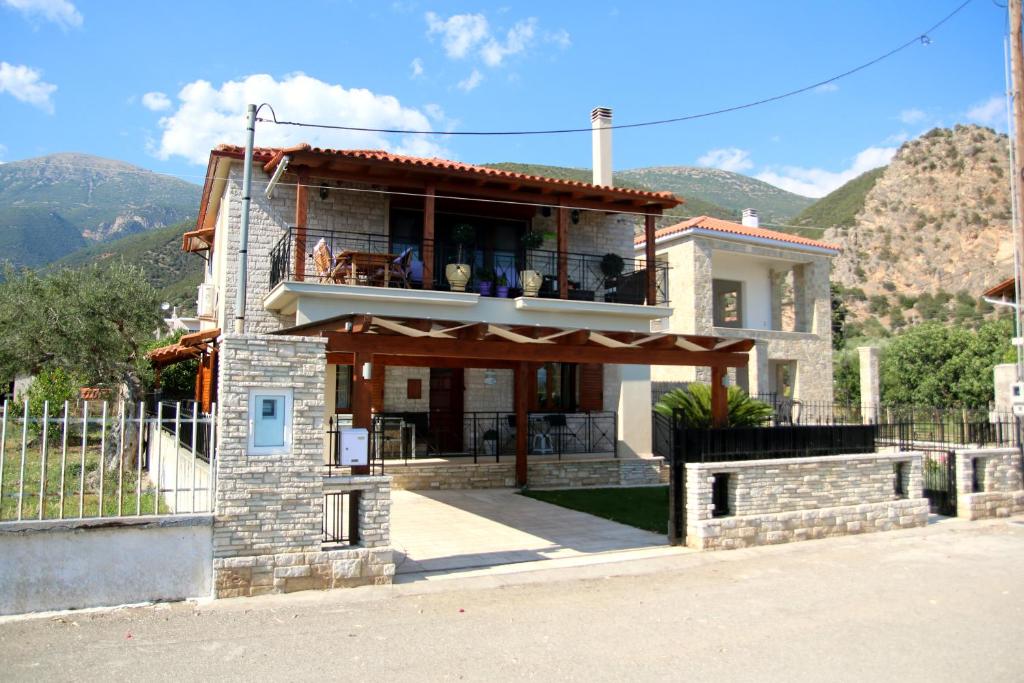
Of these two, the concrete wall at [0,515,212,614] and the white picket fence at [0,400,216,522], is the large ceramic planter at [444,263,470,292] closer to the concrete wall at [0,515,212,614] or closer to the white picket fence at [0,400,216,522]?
the white picket fence at [0,400,216,522]

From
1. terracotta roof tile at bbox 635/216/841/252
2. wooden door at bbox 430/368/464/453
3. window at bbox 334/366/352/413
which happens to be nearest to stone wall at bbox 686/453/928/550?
wooden door at bbox 430/368/464/453

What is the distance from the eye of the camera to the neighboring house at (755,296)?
23.0m

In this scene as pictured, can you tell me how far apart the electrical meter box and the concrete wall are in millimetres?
1554

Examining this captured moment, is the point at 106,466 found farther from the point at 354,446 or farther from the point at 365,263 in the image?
the point at 354,446

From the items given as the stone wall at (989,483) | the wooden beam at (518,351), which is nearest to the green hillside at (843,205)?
the stone wall at (989,483)

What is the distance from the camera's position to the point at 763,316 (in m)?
26.6

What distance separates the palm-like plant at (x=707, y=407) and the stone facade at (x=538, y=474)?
3.16 metres

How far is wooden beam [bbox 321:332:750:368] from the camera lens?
8.82 meters

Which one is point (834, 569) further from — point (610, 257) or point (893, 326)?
point (893, 326)

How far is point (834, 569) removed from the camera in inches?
360

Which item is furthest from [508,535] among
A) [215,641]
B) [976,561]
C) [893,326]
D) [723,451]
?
[893,326]

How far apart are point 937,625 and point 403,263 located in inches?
433

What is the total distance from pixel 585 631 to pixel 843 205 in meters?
63.3

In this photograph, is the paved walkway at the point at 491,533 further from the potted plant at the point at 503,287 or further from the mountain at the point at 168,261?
the mountain at the point at 168,261
